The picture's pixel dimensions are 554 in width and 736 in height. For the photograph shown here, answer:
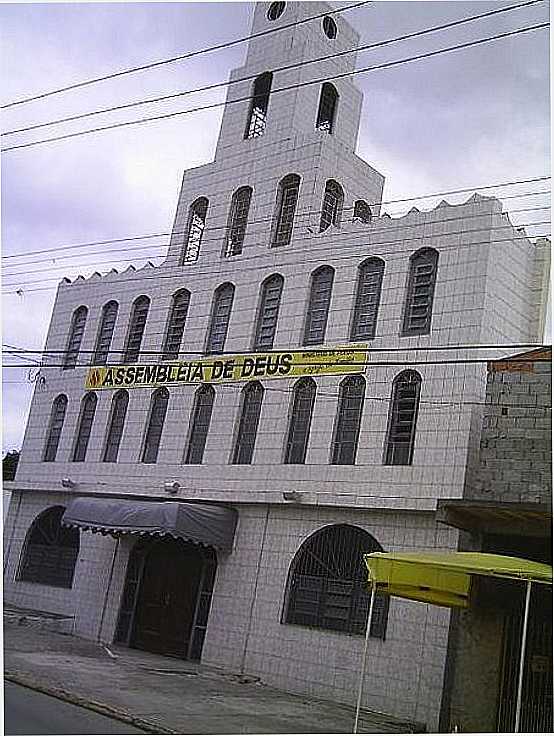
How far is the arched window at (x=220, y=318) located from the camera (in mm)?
9531

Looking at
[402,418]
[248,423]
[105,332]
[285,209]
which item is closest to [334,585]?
[402,418]

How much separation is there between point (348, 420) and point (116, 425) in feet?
9.90

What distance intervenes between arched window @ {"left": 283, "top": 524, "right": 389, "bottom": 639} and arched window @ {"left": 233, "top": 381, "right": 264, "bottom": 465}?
1.17 metres

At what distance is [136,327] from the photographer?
10.2 meters

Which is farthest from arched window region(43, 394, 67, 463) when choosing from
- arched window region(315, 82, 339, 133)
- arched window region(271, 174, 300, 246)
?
arched window region(315, 82, 339, 133)

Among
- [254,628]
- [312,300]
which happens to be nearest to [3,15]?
[312,300]

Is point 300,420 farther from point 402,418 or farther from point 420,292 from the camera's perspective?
point 420,292

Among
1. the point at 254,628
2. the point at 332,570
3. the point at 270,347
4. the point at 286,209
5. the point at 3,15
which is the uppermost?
the point at 286,209

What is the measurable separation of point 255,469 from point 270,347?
1.19 m

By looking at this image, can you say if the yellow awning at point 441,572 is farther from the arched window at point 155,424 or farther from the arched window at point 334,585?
the arched window at point 155,424

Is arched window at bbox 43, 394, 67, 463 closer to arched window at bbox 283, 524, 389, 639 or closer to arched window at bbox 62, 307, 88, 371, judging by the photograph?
arched window at bbox 62, 307, 88, 371

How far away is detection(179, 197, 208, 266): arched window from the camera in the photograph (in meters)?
10.3

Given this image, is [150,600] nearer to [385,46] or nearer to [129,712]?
[129,712]

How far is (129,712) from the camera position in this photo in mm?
6043
